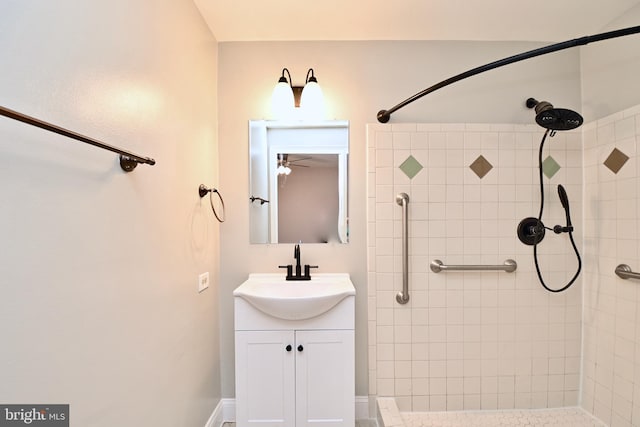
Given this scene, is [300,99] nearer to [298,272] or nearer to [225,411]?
[298,272]

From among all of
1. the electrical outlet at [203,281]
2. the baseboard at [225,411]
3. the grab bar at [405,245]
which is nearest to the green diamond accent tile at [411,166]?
the grab bar at [405,245]

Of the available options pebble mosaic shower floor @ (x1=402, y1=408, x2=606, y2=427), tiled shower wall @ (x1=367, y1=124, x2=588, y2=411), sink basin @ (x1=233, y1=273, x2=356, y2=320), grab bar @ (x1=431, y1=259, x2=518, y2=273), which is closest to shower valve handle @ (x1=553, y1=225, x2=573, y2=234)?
tiled shower wall @ (x1=367, y1=124, x2=588, y2=411)

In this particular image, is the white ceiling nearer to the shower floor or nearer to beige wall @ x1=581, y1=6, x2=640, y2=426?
beige wall @ x1=581, y1=6, x2=640, y2=426

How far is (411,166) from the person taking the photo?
5.84 feet

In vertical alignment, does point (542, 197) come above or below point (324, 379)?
above

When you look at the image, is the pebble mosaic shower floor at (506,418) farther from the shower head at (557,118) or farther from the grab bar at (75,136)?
the grab bar at (75,136)

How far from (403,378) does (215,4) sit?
2.51 metres

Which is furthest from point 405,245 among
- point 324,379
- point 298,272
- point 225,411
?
point 225,411

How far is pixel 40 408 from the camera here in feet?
2.29

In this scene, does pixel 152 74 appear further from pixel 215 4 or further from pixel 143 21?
pixel 215 4

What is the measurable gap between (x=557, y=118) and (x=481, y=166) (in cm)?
44

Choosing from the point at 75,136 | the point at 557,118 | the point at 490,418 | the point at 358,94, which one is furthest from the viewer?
the point at 358,94

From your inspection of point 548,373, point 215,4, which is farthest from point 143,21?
point 548,373

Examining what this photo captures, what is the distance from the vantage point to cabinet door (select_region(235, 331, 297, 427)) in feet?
4.93
